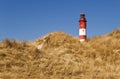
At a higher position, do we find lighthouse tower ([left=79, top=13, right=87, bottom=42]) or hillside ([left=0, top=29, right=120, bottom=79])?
lighthouse tower ([left=79, top=13, right=87, bottom=42])

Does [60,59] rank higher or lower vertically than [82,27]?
lower

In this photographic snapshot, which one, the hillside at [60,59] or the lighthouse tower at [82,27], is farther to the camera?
the lighthouse tower at [82,27]

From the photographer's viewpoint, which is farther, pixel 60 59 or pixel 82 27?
pixel 82 27

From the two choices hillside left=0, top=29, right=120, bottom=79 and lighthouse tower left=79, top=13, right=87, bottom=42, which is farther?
lighthouse tower left=79, top=13, right=87, bottom=42

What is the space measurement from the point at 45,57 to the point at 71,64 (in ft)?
3.72

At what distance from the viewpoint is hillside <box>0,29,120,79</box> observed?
11.4m

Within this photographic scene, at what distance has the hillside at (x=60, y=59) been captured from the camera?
11.4 metres

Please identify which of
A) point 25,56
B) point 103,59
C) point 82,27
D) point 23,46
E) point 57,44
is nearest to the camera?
point 25,56

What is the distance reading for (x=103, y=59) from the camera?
14805 mm

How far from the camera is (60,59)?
13.3 metres

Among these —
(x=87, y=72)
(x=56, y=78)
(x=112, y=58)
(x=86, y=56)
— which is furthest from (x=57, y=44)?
(x=56, y=78)

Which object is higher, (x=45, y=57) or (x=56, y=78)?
(x=45, y=57)

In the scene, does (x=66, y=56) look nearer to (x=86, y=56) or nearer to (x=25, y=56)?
(x=86, y=56)

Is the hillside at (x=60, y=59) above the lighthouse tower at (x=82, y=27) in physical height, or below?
below
